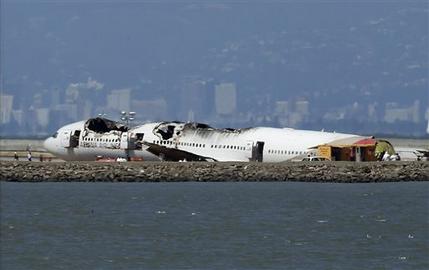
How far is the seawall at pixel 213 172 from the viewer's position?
82812mm

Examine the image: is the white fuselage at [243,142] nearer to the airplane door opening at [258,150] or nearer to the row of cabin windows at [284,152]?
the row of cabin windows at [284,152]

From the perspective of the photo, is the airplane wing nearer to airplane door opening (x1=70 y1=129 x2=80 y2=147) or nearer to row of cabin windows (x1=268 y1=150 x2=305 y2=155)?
row of cabin windows (x1=268 y1=150 x2=305 y2=155)

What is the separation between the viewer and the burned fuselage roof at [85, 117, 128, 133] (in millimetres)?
96762

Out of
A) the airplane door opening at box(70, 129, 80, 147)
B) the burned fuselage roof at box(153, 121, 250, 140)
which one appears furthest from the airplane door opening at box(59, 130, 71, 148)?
the burned fuselage roof at box(153, 121, 250, 140)

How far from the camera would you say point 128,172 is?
84562 millimetres
